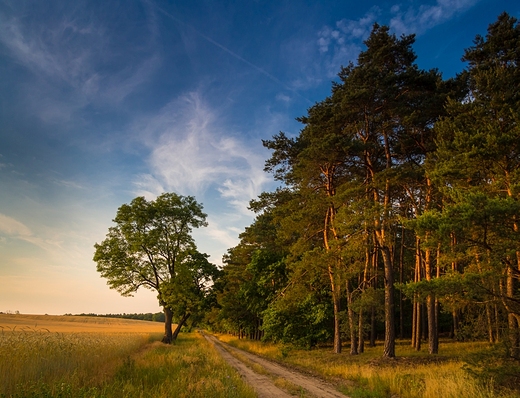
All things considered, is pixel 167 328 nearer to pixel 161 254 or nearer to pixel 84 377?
pixel 161 254

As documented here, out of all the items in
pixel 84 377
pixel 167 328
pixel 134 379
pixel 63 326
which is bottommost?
pixel 63 326

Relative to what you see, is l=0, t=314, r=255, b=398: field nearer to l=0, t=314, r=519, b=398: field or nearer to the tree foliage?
l=0, t=314, r=519, b=398: field

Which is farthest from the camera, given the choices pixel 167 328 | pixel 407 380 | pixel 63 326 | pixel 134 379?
pixel 63 326

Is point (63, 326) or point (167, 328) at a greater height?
point (167, 328)

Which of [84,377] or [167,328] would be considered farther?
[167,328]

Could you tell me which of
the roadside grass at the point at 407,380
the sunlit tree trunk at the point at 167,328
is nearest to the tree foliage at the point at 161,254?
the sunlit tree trunk at the point at 167,328

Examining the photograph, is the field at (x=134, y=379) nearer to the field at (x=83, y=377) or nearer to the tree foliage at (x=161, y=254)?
the field at (x=83, y=377)

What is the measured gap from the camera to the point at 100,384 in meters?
8.47

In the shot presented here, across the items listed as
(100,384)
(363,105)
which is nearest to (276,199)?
(363,105)

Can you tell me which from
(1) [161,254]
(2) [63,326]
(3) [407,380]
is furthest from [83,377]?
(2) [63,326]

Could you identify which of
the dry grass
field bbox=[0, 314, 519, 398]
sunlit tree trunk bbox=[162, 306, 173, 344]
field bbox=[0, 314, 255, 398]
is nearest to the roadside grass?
field bbox=[0, 314, 519, 398]

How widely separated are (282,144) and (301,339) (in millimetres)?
16402

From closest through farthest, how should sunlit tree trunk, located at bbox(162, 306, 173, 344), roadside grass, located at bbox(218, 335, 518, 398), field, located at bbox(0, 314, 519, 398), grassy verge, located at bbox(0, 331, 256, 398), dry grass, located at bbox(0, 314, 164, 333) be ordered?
grassy verge, located at bbox(0, 331, 256, 398), field, located at bbox(0, 314, 519, 398), roadside grass, located at bbox(218, 335, 518, 398), dry grass, located at bbox(0, 314, 164, 333), sunlit tree trunk, located at bbox(162, 306, 173, 344)

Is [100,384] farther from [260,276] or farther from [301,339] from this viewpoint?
[260,276]
